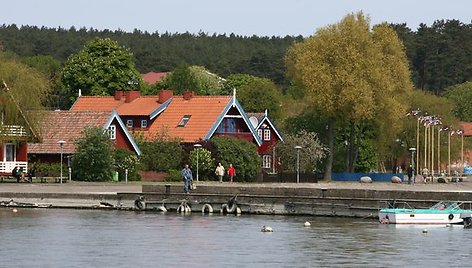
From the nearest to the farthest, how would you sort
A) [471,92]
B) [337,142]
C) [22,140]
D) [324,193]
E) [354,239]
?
[354,239] → [324,193] → [22,140] → [337,142] → [471,92]

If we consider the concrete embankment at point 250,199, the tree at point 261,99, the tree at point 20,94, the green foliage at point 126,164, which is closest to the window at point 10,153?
the tree at point 20,94

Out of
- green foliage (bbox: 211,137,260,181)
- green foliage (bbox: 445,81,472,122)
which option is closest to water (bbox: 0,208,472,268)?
green foliage (bbox: 211,137,260,181)

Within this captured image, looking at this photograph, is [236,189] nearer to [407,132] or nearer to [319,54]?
[319,54]

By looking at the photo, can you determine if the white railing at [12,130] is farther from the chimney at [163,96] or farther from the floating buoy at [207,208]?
the chimney at [163,96]

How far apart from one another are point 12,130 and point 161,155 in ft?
47.4

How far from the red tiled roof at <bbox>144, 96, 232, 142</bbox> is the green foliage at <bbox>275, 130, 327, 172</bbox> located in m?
7.68

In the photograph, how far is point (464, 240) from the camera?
45594 millimetres

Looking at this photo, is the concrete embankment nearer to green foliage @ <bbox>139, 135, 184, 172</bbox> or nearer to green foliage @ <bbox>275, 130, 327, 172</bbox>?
green foliage @ <bbox>139, 135, 184, 172</bbox>

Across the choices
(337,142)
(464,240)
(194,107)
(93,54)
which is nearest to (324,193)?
(464,240)

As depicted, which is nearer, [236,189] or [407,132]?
[236,189]

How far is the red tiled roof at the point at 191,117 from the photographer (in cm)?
9150

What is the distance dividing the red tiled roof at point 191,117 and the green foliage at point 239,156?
252cm

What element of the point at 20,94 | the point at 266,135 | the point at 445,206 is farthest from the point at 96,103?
the point at 445,206

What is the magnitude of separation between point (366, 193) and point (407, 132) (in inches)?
2527
